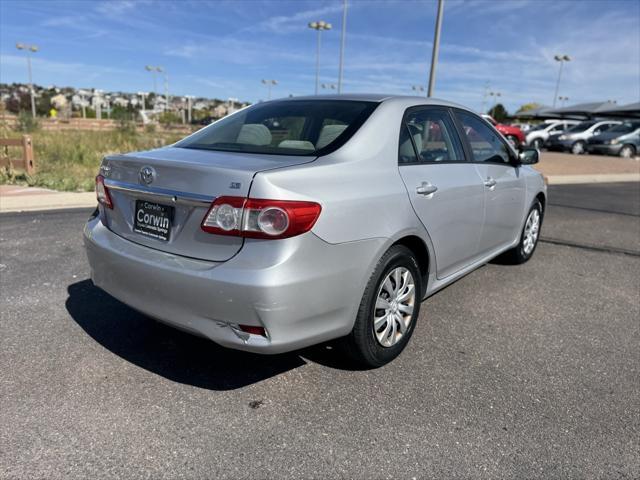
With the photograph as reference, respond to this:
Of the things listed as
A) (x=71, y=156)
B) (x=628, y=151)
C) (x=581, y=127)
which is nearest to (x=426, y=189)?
(x=71, y=156)

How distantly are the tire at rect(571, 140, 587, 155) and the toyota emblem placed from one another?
29108 mm

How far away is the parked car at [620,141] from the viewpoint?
83.6 feet

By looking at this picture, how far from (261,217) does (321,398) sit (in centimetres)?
111

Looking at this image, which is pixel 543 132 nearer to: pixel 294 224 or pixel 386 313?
pixel 386 313

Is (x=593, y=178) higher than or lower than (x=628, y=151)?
lower

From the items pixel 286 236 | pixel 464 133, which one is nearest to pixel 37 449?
pixel 286 236

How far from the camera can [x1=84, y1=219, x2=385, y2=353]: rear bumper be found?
2387mm

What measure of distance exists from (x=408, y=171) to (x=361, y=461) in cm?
172

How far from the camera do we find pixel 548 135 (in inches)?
1148

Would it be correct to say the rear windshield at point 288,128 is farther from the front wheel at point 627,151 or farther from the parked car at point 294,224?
the front wheel at point 627,151

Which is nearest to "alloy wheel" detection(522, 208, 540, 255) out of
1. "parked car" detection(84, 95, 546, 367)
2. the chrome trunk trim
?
"parked car" detection(84, 95, 546, 367)

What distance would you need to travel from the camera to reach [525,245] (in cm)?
554

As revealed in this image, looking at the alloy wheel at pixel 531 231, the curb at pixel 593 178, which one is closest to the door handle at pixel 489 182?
the alloy wheel at pixel 531 231

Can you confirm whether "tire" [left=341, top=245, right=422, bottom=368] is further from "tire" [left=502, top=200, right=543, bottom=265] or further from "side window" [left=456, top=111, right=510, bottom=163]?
"tire" [left=502, top=200, right=543, bottom=265]
